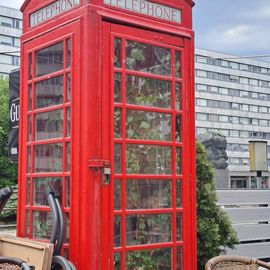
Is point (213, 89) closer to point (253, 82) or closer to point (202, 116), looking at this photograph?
point (202, 116)

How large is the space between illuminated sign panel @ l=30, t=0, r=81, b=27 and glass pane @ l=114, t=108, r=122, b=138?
0.74 metres

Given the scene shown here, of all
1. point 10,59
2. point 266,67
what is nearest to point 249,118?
point 266,67

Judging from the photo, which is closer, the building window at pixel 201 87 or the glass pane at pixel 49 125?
the glass pane at pixel 49 125

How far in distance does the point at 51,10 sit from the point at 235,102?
221 ft

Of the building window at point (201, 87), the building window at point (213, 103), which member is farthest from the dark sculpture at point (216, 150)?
the building window at point (213, 103)

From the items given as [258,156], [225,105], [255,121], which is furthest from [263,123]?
[258,156]

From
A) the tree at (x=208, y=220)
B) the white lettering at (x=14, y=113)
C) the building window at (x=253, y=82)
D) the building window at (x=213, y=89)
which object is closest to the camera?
the tree at (x=208, y=220)

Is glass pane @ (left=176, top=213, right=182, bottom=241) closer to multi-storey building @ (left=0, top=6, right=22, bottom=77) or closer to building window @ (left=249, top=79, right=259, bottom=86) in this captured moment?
multi-storey building @ (left=0, top=6, right=22, bottom=77)

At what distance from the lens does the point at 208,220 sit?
6.50 metres

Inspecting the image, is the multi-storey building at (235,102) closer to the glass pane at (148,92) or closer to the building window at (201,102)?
the building window at (201,102)

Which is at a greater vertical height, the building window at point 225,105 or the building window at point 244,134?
the building window at point 225,105

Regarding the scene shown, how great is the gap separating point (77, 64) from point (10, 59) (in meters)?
49.3

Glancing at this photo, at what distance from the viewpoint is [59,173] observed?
3.26 meters

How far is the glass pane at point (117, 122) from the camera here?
126 inches
